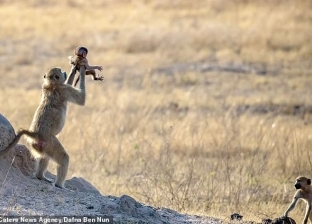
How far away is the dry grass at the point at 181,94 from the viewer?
12.4 metres

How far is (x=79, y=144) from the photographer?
14047 millimetres

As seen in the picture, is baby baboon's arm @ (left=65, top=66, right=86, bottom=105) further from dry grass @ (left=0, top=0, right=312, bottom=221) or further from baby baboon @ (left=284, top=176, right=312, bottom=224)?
baby baboon @ (left=284, top=176, right=312, bottom=224)

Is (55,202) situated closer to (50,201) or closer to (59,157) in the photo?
(50,201)

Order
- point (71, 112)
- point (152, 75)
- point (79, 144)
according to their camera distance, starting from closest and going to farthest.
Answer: point (79, 144) < point (71, 112) < point (152, 75)

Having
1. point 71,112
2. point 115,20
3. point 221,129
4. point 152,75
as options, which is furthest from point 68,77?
point 115,20

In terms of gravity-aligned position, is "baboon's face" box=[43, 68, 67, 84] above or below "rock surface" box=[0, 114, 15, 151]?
above

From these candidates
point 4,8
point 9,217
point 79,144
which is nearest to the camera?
point 9,217

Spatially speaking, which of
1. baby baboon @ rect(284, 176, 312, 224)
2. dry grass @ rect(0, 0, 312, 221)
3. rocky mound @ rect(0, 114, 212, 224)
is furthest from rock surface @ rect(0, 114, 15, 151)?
baby baboon @ rect(284, 176, 312, 224)

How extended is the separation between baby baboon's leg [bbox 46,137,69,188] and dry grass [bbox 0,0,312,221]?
1.95m

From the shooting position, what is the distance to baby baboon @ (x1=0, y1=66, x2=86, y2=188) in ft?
28.5

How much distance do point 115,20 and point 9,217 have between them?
25.1 m

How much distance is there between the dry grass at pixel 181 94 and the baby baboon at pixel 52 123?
204 cm

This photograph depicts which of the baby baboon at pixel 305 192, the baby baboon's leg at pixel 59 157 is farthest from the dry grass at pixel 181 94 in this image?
the baby baboon's leg at pixel 59 157

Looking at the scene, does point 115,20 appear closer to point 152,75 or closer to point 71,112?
point 152,75
